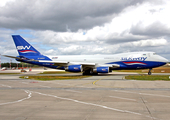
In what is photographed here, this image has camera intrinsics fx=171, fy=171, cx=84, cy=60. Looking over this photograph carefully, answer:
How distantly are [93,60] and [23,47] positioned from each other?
56.9 feet

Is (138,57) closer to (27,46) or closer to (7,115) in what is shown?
(27,46)

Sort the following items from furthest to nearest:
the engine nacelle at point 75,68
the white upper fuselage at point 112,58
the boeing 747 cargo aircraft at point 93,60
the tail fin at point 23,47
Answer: the tail fin at point 23,47
the white upper fuselage at point 112,58
the boeing 747 cargo aircraft at point 93,60
the engine nacelle at point 75,68

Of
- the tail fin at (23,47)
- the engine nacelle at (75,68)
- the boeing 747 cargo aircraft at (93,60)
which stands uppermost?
the tail fin at (23,47)

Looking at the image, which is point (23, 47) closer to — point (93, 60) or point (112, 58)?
point (93, 60)

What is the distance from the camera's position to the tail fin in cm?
4131

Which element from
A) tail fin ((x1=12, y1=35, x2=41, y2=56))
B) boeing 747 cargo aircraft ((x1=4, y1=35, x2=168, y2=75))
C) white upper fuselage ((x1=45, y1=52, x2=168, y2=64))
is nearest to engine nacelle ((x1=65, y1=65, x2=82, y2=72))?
boeing 747 cargo aircraft ((x1=4, y1=35, x2=168, y2=75))

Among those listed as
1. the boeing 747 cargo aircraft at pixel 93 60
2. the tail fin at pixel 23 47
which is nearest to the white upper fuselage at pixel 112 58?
the boeing 747 cargo aircraft at pixel 93 60

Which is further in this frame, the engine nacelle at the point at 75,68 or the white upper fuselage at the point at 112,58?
the white upper fuselage at the point at 112,58

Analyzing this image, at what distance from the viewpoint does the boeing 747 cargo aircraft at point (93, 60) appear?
36.6 meters

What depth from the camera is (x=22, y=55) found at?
42.1 m

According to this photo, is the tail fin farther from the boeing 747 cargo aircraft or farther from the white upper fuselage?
the white upper fuselage

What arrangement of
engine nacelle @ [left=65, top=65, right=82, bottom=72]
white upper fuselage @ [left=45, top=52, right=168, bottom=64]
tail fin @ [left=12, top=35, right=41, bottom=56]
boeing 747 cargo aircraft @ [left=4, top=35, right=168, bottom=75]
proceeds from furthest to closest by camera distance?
1. tail fin @ [left=12, top=35, right=41, bottom=56]
2. white upper fuselage @ [left=45, top=52, right=168, bottom=64]
3. boeing 747 cargo aircraft @ [left=4, top=35, right=168, bottom=75]
4. engine nacelle @ [left=65, top=65, right=82, bottom=72]

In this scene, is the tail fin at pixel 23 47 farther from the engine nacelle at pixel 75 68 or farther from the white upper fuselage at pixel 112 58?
the engine nacelle at pixel 75 68

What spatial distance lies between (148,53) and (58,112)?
3268cm
